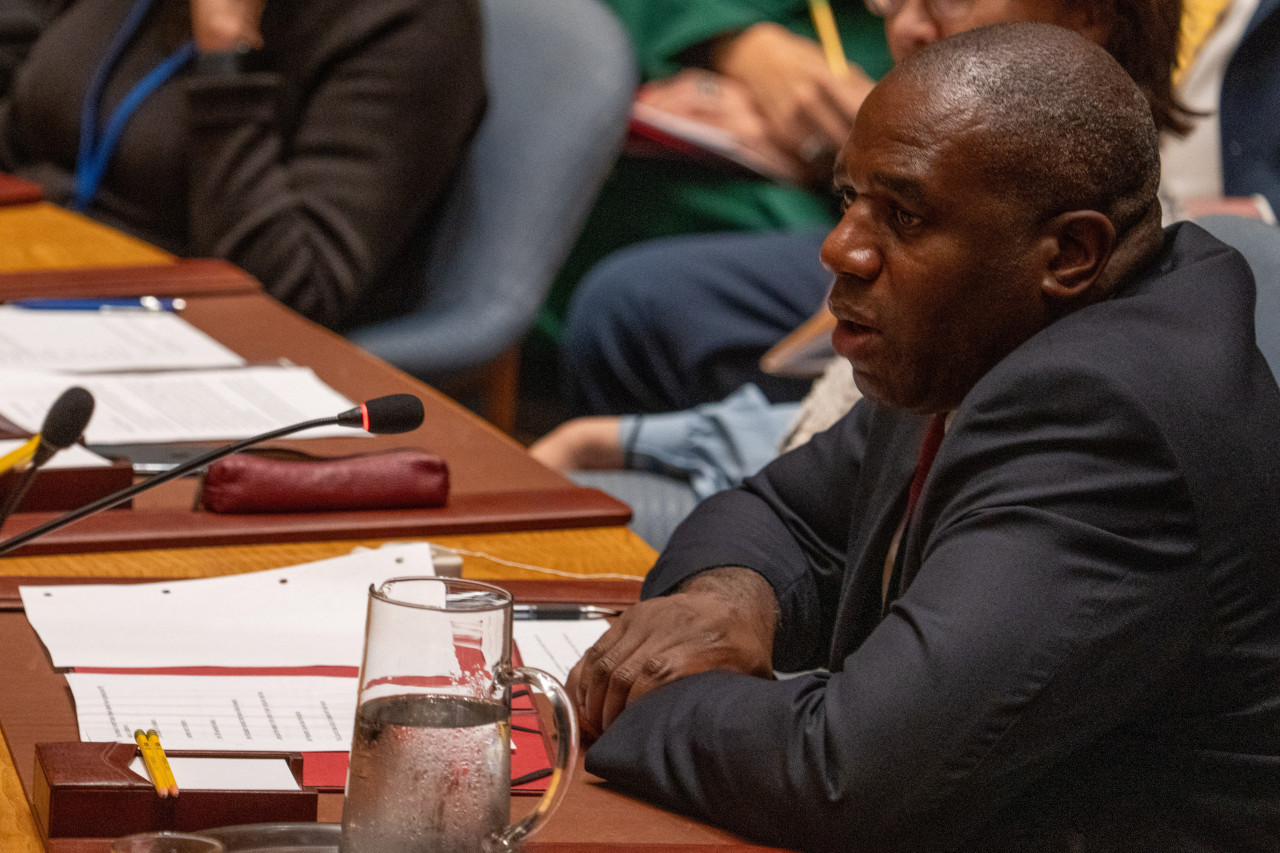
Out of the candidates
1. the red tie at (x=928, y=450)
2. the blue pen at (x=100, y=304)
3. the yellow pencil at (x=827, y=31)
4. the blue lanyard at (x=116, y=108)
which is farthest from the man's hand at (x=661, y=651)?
the yellow pencil at (x=827, y=31)

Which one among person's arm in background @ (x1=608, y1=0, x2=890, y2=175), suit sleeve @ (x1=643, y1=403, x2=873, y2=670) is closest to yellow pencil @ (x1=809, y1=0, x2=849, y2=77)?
person's arm in background @ (x1=608, y1=0, x2=890, y2=175)

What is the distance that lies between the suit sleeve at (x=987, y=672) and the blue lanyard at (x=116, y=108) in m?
2.02

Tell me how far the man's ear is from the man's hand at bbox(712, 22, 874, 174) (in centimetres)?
189

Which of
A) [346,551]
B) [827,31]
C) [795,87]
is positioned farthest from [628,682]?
[827,31]

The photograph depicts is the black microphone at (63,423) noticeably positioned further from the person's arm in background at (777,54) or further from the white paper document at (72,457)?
the person's arm in background at (777,54)

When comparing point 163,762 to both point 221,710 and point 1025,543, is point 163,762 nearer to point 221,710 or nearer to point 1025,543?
point 221,710

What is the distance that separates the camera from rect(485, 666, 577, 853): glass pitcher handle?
0.69m

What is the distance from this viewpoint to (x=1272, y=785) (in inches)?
34.9

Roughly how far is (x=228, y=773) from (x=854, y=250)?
44 centimetres

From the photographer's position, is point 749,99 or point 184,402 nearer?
point 184,402

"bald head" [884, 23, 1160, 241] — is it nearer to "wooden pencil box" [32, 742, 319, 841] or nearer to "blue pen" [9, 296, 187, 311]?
"wooden pencil box" [32, 742, 319, 841]

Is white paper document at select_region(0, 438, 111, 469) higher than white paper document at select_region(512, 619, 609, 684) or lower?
higher

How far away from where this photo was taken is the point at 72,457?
1275mm

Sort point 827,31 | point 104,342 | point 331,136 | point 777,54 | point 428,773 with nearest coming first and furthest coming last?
point 428,773, point 104,342, point 331,136, point 777,54, point 827,31
